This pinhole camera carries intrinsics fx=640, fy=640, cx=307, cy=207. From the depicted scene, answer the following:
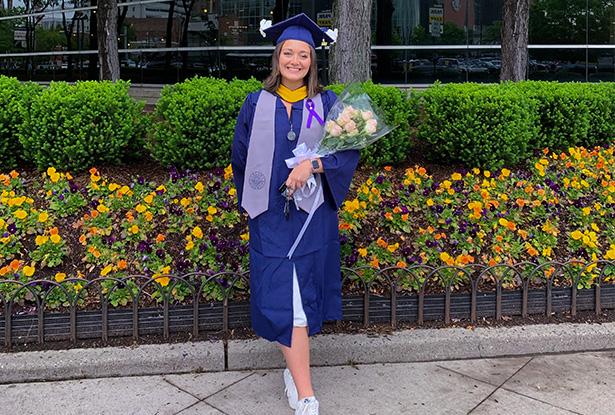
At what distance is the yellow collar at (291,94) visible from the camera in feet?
10.4

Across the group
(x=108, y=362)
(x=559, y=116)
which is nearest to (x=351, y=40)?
(x=559, y=116)

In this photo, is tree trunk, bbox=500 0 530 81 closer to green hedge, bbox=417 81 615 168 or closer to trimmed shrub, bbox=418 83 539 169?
green hedge, bbox=417 81 615 168

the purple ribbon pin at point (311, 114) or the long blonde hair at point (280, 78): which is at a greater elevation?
the long blonde hair at point (280, 78)

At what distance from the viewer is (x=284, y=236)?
3.16 metres

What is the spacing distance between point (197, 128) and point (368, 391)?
2677mm

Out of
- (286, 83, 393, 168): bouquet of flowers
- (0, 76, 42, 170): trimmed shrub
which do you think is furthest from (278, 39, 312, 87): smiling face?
(0, 76, 42, 170): trimmed shrub

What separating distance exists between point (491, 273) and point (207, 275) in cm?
191

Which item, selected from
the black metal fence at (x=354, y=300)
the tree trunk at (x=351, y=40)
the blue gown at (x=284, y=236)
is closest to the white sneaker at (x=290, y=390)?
the blue gown at (x=284, y=236)

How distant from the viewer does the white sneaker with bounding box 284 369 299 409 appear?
330cm

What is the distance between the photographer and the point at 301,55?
3084 mm

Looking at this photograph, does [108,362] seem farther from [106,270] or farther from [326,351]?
[326,351]

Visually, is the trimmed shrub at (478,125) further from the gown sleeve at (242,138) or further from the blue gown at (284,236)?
the gown sleeve at (242,138)

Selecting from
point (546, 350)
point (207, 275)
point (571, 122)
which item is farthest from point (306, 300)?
point (571, 122)

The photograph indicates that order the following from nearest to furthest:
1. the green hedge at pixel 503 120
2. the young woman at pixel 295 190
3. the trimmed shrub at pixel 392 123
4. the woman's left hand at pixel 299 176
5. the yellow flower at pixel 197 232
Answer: the woman's left hand at pixel 299 176 → the young woman at pixel 295 190 → the yellow flower at pixel 197 232 → the green hedge at pixel 503 120 → the trimmed shrub at pixel 392 123
